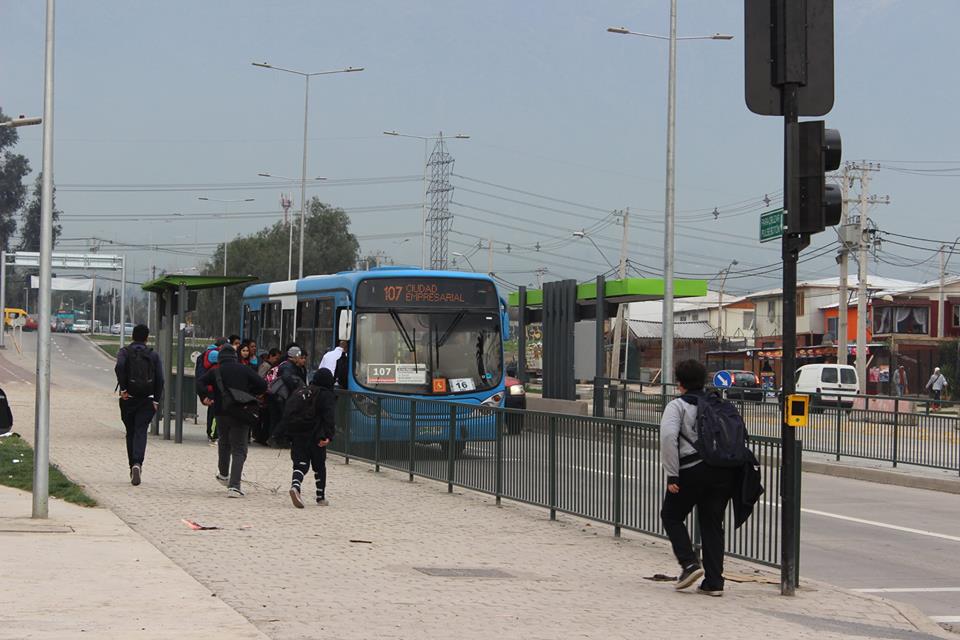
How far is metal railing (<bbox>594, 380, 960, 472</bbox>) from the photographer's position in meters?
20.6

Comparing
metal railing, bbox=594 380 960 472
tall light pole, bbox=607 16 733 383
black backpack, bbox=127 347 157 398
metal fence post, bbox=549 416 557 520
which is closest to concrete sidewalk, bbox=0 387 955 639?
metal fence post, bbox=549 416 557 520

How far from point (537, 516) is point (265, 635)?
7473 mm

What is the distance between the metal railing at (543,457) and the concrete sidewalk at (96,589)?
13.8 ft

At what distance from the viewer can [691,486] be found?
9398 mm

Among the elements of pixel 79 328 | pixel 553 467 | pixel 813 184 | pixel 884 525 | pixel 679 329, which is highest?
pixel 679 329

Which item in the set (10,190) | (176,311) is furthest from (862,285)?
(10,190)

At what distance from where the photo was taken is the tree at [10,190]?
12344cm

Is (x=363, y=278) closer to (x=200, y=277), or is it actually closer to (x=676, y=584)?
(x=200, y=277)

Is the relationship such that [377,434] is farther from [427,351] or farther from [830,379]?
[830,379]

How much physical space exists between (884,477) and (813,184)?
1263cm

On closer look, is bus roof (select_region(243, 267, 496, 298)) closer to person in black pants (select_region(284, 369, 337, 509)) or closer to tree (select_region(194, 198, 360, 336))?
person in black pants (select_region(284, 369, 337, 509))

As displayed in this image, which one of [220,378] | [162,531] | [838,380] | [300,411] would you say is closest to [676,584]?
[162,531]

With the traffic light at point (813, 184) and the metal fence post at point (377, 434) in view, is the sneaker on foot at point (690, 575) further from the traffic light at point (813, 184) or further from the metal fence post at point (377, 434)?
the metal fence post at point (377, 434)

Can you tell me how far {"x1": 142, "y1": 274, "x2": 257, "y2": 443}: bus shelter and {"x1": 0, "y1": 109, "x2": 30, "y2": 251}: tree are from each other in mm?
104180
